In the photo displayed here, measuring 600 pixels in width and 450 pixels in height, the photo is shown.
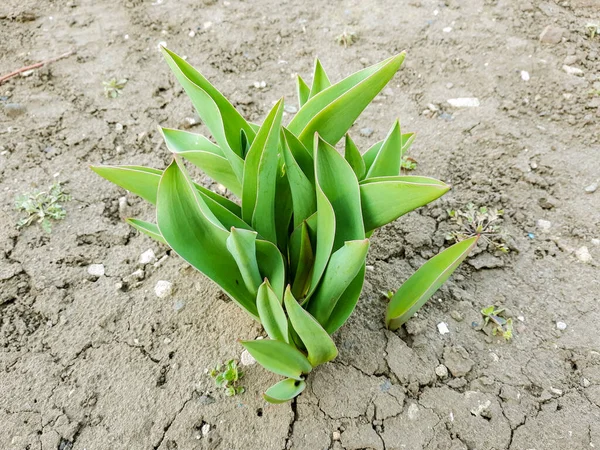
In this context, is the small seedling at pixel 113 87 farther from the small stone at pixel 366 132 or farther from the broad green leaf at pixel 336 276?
the broad green leaf at pixel 336 276

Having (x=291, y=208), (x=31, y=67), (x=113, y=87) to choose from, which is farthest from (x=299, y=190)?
(x=31, y=67)

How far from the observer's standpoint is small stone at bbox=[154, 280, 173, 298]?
5.97ft

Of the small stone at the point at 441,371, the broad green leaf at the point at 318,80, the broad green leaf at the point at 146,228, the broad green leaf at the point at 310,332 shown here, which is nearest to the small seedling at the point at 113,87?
the broad green leaf at the point at 146,228

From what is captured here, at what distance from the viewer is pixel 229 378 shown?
156 cm

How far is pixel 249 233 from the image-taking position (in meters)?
1.13

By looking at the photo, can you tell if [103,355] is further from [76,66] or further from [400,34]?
[400,34]

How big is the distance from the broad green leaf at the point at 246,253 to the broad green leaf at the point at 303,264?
14 cm

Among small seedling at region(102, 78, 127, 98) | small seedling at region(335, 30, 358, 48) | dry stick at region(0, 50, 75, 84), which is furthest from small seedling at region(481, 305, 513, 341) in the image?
dry stick at region(0, 50, 75, 84)

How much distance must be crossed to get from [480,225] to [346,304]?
0.87m

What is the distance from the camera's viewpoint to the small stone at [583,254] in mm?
1944

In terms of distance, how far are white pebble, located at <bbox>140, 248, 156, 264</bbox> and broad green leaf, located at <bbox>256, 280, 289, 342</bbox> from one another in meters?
0.82

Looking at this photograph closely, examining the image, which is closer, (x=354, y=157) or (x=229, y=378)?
(x=354, y=157)

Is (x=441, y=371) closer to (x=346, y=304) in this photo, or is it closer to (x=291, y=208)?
(x=346, y=304)

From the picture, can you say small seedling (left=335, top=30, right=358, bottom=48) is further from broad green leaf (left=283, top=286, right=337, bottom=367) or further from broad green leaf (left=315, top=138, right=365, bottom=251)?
broad green leaf (left=283, top=286, right=337, bottom=367)
